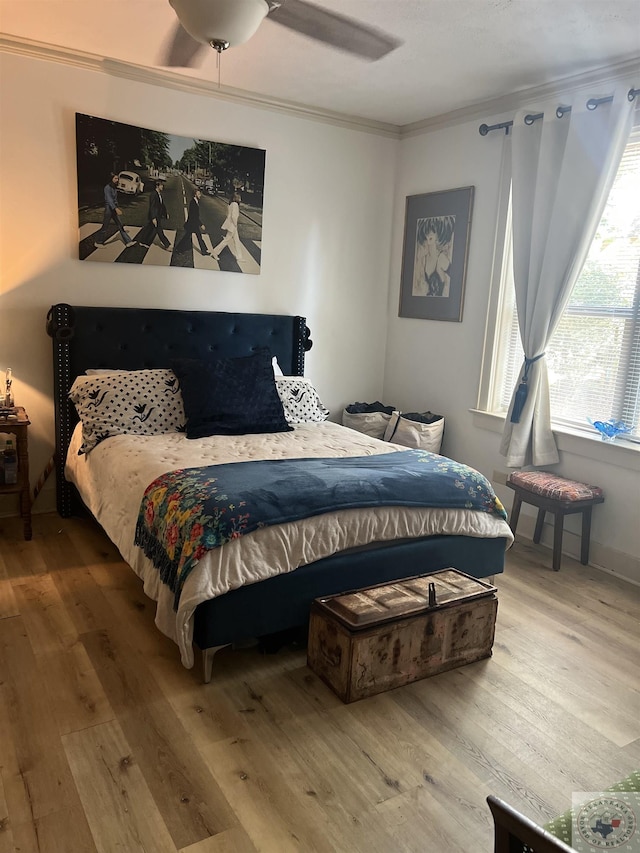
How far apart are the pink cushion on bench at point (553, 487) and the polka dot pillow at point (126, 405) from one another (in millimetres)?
1921

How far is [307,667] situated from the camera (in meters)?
2.48

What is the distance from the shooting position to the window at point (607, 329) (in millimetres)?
3422

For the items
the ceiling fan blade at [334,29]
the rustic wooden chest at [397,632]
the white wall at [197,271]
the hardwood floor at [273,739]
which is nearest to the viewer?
the hardwood floor at [273,739]

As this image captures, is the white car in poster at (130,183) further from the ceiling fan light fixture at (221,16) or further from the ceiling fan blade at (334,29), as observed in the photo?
the ceiling fan light fixture at (221,16)

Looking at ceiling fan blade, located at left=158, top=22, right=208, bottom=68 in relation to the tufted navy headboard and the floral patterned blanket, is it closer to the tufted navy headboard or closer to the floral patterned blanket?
the tufted navy headboard

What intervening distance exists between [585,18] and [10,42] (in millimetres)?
2817

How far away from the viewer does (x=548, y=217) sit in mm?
3666

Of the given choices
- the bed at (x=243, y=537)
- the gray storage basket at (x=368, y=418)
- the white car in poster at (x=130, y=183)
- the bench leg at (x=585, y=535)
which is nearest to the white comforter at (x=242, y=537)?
the bed at (x=243, y=537)

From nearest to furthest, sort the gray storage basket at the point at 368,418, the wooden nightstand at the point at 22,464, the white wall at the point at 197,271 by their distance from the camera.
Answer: the wooden nightstand at the point at 22,464 < the white wall at the point at 197,271 < the gray storage basket at the point at 368,418

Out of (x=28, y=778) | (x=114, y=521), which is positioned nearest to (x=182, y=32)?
(x=114, y=521)

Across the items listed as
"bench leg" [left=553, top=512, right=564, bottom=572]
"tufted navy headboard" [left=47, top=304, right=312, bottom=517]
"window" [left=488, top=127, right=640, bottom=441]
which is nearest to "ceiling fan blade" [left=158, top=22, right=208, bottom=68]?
"tufted navy headboard" [left=47, top=304, right=312, bottom=517]

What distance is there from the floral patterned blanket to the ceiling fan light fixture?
5.17 ft

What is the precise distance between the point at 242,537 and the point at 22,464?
5.63 ft

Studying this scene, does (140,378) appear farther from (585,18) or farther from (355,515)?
(585,18)
